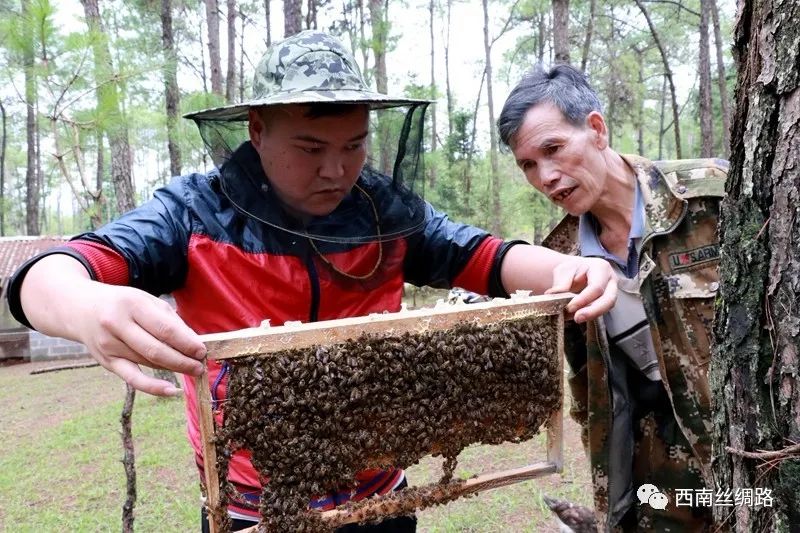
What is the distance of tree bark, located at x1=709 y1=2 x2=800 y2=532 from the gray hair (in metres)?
1.27

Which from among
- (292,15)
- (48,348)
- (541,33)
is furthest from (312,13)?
(48,348)

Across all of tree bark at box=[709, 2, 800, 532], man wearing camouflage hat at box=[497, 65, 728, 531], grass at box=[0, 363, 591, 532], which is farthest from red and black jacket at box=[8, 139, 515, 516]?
grass at box=[0, 363, 591, 532]

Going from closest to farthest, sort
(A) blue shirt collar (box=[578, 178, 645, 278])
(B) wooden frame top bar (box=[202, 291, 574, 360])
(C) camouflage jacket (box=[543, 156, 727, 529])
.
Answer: (B) wooden frame top bar (box=[202, 291, 574, 360]) → (C) camouflage jacket (box=[543, 156, 727, 529]) → (A) blue shirt collar (box=[578, 178, 645, 278])

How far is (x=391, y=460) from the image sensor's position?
201 centimetres

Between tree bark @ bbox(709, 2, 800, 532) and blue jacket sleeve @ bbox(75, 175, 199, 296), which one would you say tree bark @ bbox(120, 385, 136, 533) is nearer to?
blue jacket sleeve @ bbox(75, 175, 199, 296)

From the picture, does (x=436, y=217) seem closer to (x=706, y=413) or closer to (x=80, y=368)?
(x=706, y=413)

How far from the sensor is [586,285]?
2271mm

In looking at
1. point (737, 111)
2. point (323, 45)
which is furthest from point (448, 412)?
point (323, 45)

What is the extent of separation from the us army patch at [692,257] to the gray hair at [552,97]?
831 mm

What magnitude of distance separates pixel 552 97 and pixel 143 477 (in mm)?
6661

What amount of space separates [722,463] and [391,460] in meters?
1.08

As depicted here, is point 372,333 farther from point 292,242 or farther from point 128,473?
point 128,473

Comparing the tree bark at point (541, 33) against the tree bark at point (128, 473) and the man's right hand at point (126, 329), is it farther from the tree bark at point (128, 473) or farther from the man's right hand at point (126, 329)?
the man's right hand at point (126, 329)

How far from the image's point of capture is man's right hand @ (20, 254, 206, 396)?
1412mm
